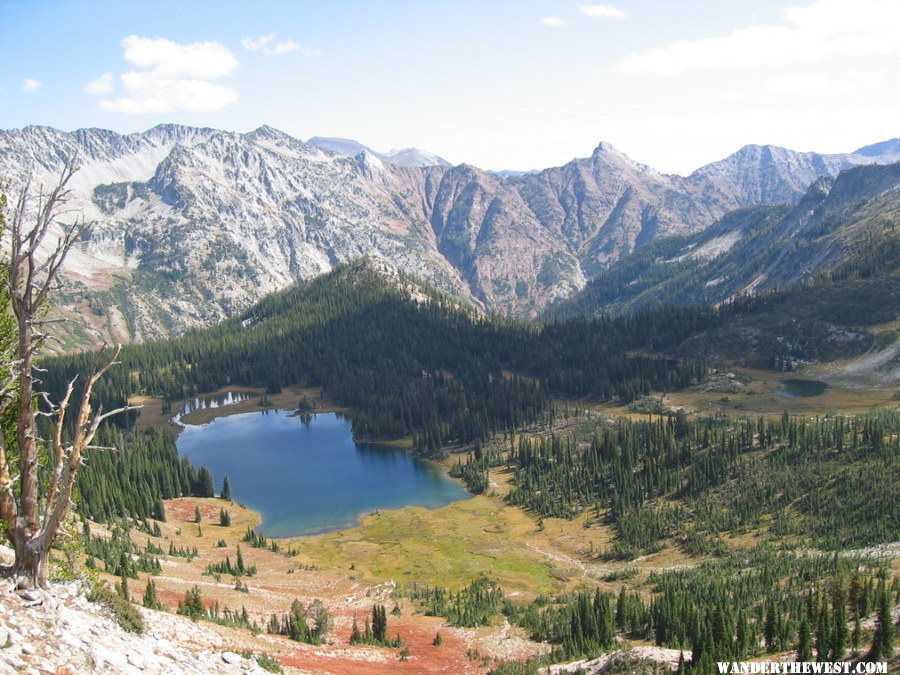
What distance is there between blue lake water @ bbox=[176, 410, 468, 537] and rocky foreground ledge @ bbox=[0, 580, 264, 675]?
102 m

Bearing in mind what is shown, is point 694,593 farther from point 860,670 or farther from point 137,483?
point 137,483

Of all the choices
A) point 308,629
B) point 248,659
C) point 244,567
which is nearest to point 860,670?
point 248,659

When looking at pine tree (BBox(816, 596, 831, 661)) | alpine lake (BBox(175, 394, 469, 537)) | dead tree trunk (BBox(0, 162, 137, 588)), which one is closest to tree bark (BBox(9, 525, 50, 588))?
dead tree trunk (BBox(0, 162, 137, 588))

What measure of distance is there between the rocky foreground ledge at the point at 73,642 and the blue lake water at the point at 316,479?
333ft

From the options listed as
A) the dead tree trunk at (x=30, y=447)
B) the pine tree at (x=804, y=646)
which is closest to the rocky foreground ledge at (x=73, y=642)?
the dead tree trunk at (x=30, y=447)

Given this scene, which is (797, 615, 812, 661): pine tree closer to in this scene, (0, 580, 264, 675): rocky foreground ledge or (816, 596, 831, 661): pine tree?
(816, 596, 831, 661): pine tree

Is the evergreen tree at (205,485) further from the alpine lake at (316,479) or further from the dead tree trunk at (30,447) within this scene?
the dead tree trunk at (30,447)

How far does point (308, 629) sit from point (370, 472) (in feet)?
362

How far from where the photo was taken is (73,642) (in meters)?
23.2

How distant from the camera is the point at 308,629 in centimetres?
5775

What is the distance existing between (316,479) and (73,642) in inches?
5580

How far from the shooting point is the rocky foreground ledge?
21734mm

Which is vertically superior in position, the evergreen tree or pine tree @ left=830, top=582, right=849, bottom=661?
pine tree @ left=830, top=582, right=849, bottom=661

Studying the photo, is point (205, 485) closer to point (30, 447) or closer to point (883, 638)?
point (30, 447)
